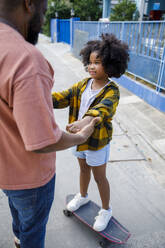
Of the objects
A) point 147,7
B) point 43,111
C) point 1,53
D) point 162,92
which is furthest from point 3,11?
point 147,7

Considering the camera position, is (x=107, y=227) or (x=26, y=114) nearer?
(x=26, y=114)

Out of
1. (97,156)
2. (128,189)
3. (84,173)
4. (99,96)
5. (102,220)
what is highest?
(99,96)

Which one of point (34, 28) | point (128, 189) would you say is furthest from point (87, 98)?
point (128, 189)

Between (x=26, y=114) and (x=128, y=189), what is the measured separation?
221cm

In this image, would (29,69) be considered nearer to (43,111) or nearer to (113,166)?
(43,111)

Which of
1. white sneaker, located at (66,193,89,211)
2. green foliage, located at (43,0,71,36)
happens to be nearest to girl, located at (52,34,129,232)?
white sneaker, located at (66,193,89,211)

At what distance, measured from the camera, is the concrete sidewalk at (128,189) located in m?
2.15

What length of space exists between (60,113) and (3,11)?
4.14 meters

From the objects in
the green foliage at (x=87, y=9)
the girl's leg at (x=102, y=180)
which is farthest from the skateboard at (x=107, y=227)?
the green foliage at (x=87, y=9)

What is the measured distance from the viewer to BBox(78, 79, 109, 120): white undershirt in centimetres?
187

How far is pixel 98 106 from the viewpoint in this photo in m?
1.70

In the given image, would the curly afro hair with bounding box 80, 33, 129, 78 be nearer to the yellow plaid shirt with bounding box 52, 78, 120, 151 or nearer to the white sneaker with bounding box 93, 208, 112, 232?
the yellow plaid shirt with bounding box 52, 78, 120, 151

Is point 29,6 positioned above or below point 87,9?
below

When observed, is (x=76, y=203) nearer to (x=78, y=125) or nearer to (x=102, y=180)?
(x=102, y=180)
